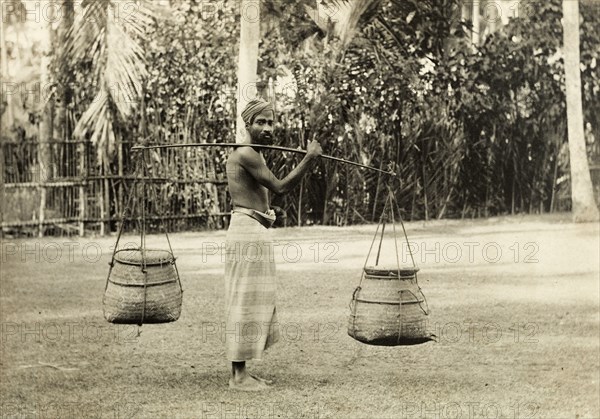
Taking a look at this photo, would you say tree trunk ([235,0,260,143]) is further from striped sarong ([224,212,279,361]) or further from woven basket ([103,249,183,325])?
woven basket ([103,249,183,325])

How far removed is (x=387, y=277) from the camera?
12.4 ft

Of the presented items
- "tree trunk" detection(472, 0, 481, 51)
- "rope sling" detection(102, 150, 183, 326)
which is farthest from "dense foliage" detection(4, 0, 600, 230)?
"rope sling" detection(102, 150, 183, 326)

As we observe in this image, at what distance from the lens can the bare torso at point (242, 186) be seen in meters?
3.86

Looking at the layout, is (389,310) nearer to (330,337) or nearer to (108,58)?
(330,337)

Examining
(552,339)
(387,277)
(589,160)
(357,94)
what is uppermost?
(357,94)

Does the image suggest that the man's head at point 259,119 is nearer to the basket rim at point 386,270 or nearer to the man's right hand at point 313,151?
the man's right hand at point 313,151

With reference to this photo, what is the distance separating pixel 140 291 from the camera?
3955mm

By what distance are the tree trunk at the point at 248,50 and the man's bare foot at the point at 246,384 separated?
1.56 meters

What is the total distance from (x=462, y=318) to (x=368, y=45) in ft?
5.96

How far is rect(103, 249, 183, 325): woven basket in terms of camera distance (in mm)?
3955

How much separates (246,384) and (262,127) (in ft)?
4.65

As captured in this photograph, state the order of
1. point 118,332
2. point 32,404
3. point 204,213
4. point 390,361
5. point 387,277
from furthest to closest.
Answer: point 204,213 → point 118,332 → point 390,361 → point 32,404 → point 387,277

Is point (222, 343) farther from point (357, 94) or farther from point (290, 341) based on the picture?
point (357, 94)

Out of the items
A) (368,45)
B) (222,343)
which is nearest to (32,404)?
(222,343)
